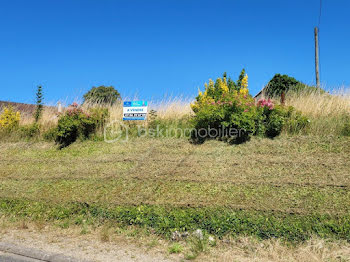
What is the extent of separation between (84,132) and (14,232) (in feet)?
20.0

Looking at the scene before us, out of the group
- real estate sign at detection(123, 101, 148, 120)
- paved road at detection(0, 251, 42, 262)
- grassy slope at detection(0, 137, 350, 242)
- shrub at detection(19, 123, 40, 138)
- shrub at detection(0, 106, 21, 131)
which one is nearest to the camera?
paved road at detection(0, 251, 42, 262)

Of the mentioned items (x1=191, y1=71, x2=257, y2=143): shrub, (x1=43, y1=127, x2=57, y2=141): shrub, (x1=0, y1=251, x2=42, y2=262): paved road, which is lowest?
(x1=0, y1=251, x2=42, y2=262): paved road

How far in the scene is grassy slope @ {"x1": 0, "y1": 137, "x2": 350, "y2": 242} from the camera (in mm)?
5887

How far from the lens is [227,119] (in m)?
9.73

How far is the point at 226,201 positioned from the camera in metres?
6.50

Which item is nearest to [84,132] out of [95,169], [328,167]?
[95,169]

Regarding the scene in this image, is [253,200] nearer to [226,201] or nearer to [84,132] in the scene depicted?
[226,201]

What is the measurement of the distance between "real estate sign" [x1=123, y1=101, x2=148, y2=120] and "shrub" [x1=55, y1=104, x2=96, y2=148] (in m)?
1.43

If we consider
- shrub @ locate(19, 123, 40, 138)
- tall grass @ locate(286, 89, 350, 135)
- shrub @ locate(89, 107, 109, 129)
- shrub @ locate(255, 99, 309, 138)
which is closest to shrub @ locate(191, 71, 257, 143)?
shrub @ locate(255, 99, 309, 138)

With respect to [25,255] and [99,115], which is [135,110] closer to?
[99,115]

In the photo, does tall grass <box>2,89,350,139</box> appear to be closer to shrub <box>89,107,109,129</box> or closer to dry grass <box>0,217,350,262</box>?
shrub <box>89,107,109,129</box>

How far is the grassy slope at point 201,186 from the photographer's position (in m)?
5.89

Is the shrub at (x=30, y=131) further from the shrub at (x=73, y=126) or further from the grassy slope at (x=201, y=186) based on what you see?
the grassy slope at (x=201, y=186)

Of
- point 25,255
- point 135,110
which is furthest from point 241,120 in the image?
point 25,255
